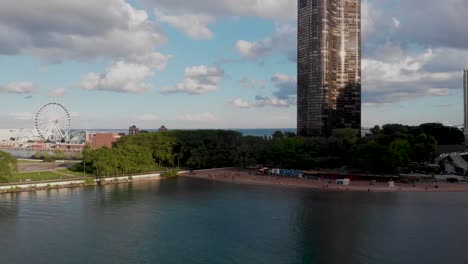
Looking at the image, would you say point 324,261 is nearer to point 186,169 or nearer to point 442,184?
point 442,184

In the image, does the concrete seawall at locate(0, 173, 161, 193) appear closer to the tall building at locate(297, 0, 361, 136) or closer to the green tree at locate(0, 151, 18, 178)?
the green tree at locate(0, 151, 18, 178)

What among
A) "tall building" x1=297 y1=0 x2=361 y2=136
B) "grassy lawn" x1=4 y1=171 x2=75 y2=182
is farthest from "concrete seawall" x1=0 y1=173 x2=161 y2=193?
"tall building" x1=297 y1=0 x2=361 y2=136

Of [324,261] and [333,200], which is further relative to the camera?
[333,200]

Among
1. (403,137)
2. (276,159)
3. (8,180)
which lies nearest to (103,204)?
(8,180)

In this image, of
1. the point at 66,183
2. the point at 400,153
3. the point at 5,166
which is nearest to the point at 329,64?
the point at 400,153

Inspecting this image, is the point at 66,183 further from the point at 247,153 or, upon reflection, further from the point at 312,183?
the point at 312,183

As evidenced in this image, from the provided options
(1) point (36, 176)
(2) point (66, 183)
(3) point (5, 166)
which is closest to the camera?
(3) point (5, 166)

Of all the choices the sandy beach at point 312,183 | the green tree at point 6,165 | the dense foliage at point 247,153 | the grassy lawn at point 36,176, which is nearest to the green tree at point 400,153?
the dense foliage at point 247,153
